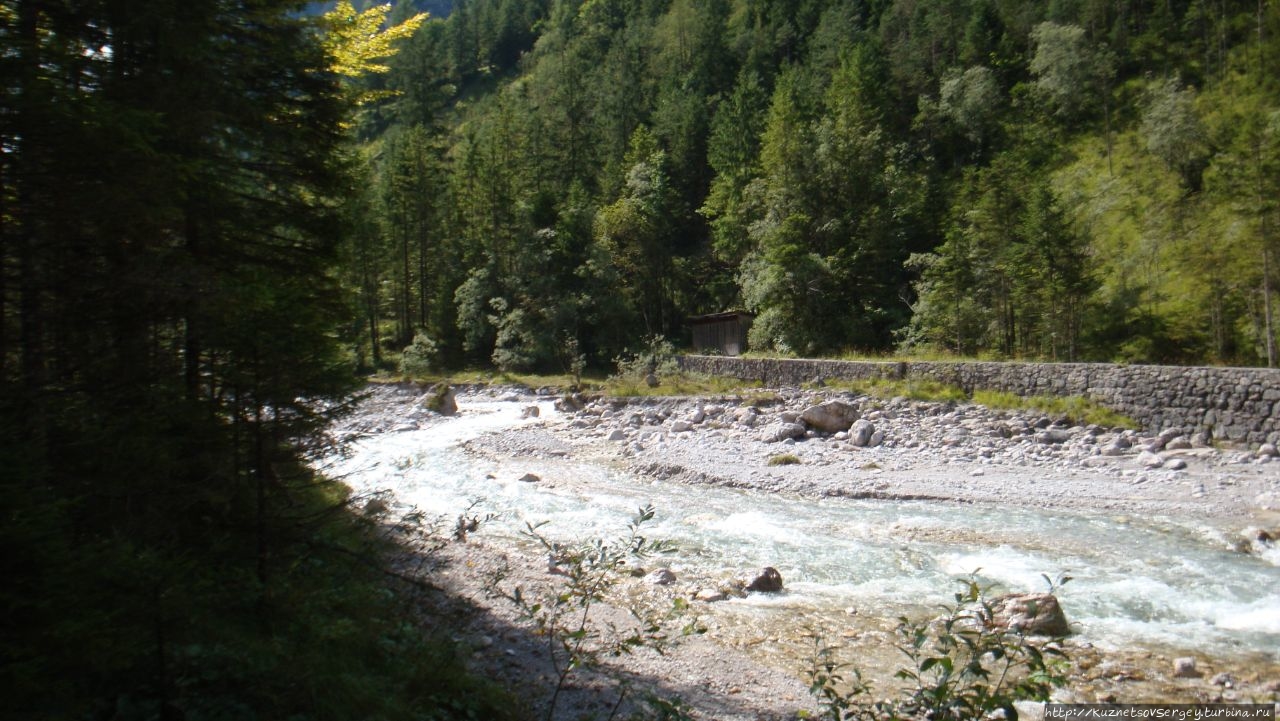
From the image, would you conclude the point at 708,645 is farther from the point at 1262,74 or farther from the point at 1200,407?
the point at 1262,74

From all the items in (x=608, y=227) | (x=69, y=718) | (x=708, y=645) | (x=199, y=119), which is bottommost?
(x=708, y=645)

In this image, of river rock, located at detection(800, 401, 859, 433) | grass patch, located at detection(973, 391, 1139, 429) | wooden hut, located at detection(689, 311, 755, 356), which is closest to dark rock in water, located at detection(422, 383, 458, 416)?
wooden hut, located at detection(689, 311, 755, 356)

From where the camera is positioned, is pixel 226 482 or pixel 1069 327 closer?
pixel 226 482

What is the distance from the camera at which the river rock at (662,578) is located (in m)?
7.89

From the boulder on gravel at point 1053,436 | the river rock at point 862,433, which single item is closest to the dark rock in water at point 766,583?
the river rock at point 862,433

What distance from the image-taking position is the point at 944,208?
35.6 meters

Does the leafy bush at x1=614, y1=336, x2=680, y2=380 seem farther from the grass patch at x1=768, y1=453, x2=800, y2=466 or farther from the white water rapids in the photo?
the white water rapids

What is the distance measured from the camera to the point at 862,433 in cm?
1562

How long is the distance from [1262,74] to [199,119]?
4577 cm

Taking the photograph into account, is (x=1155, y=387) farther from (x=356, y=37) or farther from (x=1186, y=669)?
(x=356, y=37)

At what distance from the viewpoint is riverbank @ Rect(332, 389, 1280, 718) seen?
18.3 feet

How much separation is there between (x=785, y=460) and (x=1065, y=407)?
672cm

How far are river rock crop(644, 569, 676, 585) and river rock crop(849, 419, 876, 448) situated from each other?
869 centimetres

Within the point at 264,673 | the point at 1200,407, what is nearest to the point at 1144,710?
the point at 264,673
